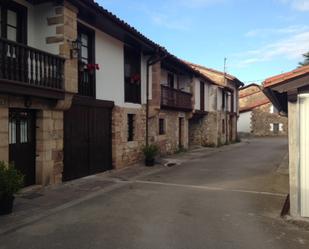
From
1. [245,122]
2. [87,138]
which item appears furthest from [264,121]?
[87,138]

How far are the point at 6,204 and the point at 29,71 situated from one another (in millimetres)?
3402

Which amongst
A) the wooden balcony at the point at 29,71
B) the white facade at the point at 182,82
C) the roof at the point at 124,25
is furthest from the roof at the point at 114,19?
the white facade at the point at 182,82

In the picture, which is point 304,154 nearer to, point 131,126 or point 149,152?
point 149,152

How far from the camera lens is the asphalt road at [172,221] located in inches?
235

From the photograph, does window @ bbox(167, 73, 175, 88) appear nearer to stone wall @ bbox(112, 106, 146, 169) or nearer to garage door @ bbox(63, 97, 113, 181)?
stone wall @ bbox(112, 106, 146, 169)

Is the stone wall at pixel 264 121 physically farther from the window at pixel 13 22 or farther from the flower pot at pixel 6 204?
the flower pot at pixel 6 204

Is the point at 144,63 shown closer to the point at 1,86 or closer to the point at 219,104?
the point at 1,86

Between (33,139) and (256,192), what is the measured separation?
605 centimetres

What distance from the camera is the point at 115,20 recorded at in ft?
39.8

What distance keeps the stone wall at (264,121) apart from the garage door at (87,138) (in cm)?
3730

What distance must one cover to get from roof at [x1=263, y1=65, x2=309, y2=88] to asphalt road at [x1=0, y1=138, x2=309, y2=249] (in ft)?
8.46

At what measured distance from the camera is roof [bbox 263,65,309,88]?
23.2ft

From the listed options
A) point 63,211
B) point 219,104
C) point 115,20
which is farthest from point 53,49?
point 219,104

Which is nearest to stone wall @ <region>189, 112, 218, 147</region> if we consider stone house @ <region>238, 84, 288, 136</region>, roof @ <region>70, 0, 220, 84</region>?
roof @ <region>70, 0, 220, 84</region>
